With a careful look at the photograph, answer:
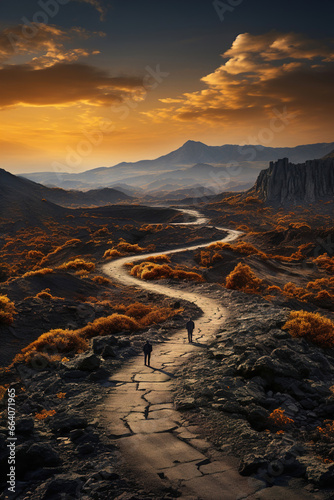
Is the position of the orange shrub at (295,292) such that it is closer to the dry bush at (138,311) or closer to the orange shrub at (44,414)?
the dry bush at (138,311)

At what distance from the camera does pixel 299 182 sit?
108938mm

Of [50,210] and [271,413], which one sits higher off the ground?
[50,210]

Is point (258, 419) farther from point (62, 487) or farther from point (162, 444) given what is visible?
point (62, 487)

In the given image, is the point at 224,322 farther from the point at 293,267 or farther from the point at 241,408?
the point at 293,267

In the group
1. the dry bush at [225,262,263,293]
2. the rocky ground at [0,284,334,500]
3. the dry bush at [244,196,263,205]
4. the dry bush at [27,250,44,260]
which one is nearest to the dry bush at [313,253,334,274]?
the dry bush at [225,262,263,293]

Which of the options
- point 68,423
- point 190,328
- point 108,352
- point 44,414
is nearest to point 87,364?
point 108,352

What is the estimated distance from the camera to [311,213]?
91250mm

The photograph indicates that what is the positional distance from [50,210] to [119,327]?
86349mm

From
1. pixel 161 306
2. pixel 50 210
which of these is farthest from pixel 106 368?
pixel 50 210

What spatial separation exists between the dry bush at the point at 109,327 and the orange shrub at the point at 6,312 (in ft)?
13.5

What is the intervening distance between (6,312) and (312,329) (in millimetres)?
15498

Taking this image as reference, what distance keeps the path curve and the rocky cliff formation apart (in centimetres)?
10561

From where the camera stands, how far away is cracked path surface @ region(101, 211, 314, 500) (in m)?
5.57

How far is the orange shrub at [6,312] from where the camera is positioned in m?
17.2
